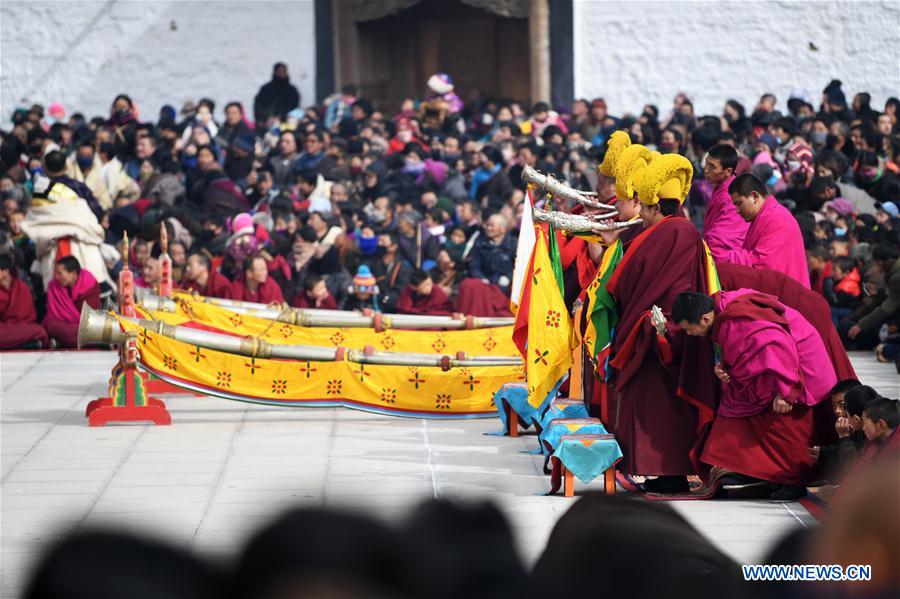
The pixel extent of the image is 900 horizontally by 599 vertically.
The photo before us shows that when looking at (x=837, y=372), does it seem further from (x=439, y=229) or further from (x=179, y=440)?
(x=439, y=229)

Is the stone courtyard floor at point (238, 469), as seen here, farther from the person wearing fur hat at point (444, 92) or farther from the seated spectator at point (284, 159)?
the person wearing fur hat at point (444, 92)

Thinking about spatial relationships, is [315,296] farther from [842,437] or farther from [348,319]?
[842,437]

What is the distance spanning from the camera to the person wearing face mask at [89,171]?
1475 centimetres

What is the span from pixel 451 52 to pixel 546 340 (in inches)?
541

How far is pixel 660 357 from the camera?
633 centimetres

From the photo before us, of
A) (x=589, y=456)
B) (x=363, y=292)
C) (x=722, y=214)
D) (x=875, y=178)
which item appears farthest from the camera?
(x=875, y=178)

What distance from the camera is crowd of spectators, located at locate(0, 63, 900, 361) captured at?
37.1ft

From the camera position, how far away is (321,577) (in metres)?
1.19

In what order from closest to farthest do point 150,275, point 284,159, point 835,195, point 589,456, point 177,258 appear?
point 589,456 → point 150,275 → point 177,258 → point 835,195 → point 284,159

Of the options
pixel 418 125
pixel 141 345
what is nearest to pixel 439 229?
pixel 418 125

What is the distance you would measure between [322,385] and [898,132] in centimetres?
780

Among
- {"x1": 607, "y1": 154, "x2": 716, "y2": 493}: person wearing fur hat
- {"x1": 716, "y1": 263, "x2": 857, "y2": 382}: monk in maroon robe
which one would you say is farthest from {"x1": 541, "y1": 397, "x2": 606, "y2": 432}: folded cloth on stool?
{"x1": 716, "y1": 263, "x2": 857, "y2": 382}: monk in maroon robe

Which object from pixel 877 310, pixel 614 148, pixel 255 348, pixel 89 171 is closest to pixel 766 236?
pixel 614 148

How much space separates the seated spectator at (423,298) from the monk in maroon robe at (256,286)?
0.96m
